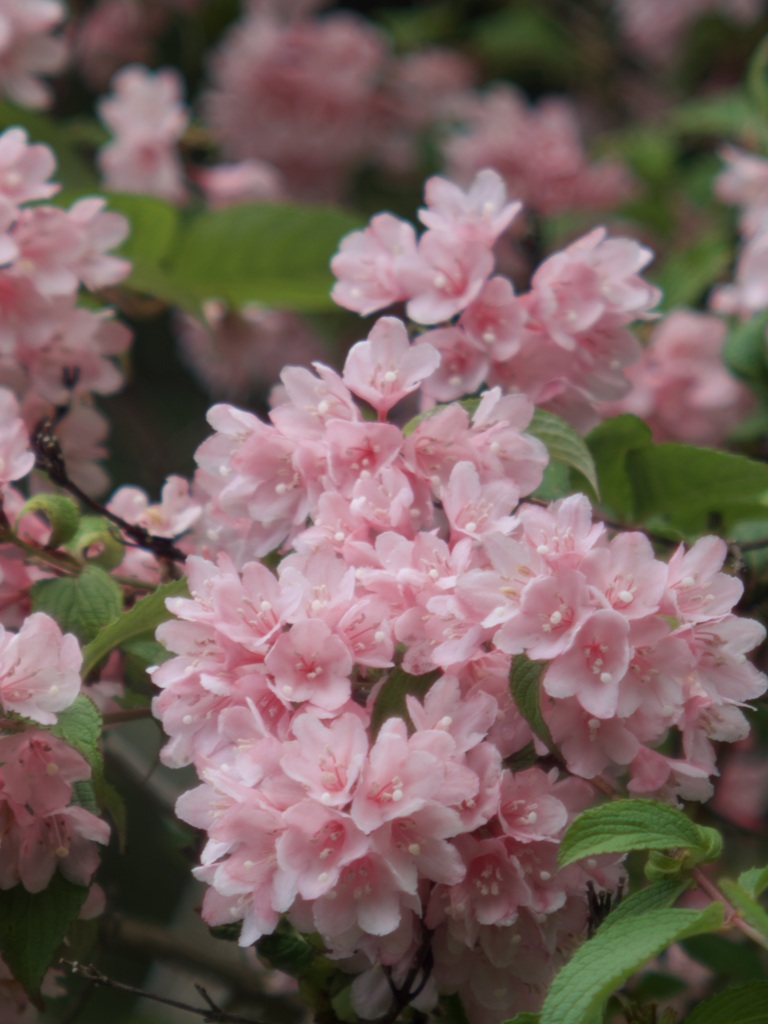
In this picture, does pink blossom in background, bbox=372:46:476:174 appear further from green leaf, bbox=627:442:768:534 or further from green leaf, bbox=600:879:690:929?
green leaf, bbox=600:879:690:929

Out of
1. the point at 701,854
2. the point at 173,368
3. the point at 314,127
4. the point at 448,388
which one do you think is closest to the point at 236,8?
the point at 314,127

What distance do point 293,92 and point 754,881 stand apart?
6.04ft

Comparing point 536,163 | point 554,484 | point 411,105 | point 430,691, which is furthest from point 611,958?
point 411,105

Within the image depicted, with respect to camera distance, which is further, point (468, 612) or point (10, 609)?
point (10, 609)

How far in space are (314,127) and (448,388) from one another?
145 centimetres

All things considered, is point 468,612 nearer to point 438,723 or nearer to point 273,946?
point 438,723

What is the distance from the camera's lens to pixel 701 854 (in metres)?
0.71

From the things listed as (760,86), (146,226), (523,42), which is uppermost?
(760,86)

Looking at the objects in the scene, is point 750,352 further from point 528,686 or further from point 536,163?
point 536,163

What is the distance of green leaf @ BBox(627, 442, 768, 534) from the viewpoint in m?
1.01

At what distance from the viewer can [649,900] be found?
72 centimetres

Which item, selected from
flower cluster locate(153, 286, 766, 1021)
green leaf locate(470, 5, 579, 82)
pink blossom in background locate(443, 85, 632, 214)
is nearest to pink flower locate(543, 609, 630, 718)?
flower cluster locate(153, 286, 766, 1021)

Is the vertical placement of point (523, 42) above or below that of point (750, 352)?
below

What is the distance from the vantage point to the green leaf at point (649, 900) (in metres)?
0.71
